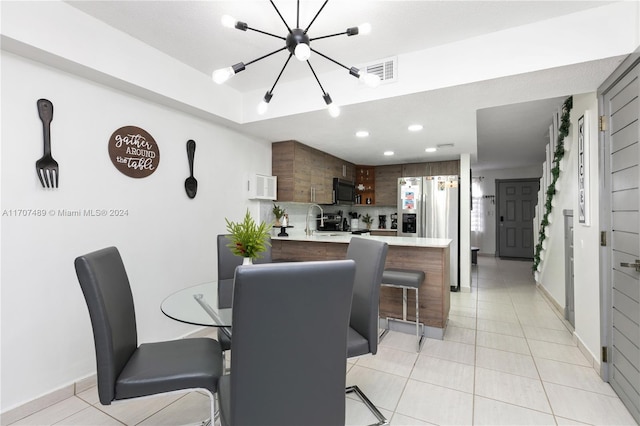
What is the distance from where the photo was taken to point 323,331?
1098mm

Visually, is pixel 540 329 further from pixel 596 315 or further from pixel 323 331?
pixel 323 331

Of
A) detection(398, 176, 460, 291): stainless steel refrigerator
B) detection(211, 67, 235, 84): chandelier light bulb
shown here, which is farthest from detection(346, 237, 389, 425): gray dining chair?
detection(398, 176, 460, 291): stainless steel refrigerator

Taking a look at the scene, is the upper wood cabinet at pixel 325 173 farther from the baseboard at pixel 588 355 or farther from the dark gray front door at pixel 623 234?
the baseboard at pixel 588 355

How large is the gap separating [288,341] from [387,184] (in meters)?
5.53

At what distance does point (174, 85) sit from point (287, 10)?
1267 millimetres

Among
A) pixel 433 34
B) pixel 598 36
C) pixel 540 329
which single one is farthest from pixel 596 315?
pixel 433 34

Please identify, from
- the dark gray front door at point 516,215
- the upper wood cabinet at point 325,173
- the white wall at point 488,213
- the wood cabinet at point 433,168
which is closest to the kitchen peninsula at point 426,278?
the upper wood cabinet at point 325,173

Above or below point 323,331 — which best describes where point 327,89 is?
above

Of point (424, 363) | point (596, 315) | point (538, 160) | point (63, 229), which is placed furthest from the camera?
point (538, 160)

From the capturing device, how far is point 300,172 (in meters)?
4.36

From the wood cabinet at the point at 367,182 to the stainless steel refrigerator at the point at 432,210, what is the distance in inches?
38.0

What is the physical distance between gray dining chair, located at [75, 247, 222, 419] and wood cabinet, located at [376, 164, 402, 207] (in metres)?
5.06

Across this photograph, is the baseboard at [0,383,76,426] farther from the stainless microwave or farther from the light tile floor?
the stainless microwave

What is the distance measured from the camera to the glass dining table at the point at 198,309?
5.00 feet
